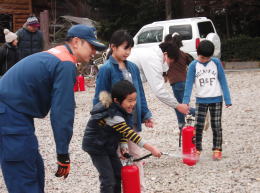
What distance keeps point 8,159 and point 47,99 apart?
46 cm

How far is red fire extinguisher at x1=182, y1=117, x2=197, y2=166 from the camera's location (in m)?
5.47

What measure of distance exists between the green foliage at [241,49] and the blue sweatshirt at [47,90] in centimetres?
1835

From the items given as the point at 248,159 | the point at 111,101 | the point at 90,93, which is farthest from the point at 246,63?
the point at 111,101

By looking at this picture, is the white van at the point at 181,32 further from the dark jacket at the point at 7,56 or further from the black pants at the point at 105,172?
the black pants at the point at 105,172

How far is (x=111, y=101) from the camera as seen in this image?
142 inches

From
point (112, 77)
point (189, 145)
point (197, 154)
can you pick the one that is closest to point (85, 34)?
point (112, 77)

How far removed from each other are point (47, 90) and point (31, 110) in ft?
0.56

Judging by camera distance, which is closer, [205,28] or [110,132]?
[110,132]

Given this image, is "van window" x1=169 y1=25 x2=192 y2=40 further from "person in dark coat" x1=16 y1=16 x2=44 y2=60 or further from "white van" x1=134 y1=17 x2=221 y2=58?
"person in dark coat" x1=16 y1=16 x2=44 y2=60

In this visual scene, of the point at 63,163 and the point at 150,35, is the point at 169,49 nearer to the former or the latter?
the point at 63,163

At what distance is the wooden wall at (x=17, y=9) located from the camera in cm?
2136

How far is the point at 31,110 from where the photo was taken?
3.05 meters

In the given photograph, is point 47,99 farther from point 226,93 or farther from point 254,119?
point 254,119

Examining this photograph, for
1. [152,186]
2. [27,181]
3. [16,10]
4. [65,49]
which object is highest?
[16,10]
